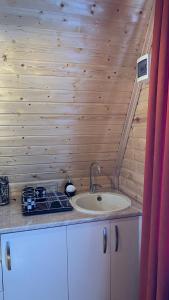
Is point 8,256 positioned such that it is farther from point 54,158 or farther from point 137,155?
point 137,155

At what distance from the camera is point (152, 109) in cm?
142

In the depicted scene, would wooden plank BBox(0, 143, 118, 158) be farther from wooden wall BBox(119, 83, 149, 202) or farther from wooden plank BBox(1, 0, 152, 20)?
wooden plank BBox(1, 0, 152, 20)

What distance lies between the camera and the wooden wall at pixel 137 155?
1.90 meters

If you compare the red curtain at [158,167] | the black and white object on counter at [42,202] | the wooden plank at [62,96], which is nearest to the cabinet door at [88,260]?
the black and white object on counter at [42,202]

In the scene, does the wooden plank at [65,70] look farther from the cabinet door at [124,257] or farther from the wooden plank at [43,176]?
the cabinet door at [124,257]

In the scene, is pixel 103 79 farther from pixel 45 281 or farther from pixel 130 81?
pixel 45 281

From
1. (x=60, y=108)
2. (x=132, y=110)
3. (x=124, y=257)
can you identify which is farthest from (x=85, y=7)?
(x=124, y=257)

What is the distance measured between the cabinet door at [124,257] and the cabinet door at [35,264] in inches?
14.9

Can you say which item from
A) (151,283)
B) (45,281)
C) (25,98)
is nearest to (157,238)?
(151,283)

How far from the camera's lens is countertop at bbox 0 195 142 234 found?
1.66 meters

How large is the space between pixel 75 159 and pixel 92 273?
965 mm

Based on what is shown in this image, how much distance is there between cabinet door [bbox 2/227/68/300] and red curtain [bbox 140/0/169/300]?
0.61 m

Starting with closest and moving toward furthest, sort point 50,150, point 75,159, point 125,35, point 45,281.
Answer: point 125,35 → point 45,281 → point 50,150 → point 75,159

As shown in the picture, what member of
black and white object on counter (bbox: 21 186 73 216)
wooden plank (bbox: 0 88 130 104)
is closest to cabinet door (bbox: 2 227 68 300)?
black and white object on counter (bbox: 21 186 73 216)
